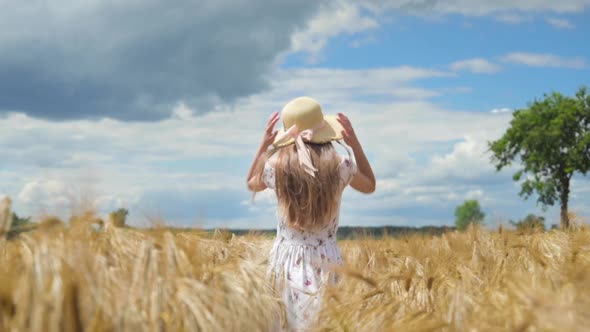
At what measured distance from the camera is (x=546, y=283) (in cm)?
314

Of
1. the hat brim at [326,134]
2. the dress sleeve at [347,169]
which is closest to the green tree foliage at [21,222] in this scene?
the hat brim at [326,134]

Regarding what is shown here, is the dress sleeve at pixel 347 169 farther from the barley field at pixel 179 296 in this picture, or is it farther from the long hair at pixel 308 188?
the barley field at pixel 179 296

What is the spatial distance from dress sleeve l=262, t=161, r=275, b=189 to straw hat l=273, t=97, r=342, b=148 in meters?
0.20

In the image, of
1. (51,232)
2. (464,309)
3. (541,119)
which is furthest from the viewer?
(541,119)

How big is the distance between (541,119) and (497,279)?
39.1 meters

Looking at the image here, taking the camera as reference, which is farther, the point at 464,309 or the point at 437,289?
the point at 437,289

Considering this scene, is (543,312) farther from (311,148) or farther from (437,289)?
(311,148)

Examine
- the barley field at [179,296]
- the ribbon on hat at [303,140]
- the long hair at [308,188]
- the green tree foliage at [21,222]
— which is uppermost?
the ribbon on hat at [303,140]

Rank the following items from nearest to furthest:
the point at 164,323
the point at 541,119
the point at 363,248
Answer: the point at 164,323 → the point at 363,248 → the point at 541,119

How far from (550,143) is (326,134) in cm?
3772

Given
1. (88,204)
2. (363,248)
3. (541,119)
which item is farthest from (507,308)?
(541,119)

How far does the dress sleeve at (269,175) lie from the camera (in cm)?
491

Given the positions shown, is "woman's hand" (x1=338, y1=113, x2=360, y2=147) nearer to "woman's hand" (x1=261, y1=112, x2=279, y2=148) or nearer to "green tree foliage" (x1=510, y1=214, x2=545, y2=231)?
"woman's hand" (x1=261, y1=112, x2=279, y2=148)

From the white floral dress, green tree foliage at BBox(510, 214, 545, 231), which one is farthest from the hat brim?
green tree foliage at BBox(510, 214, 545, 231)
